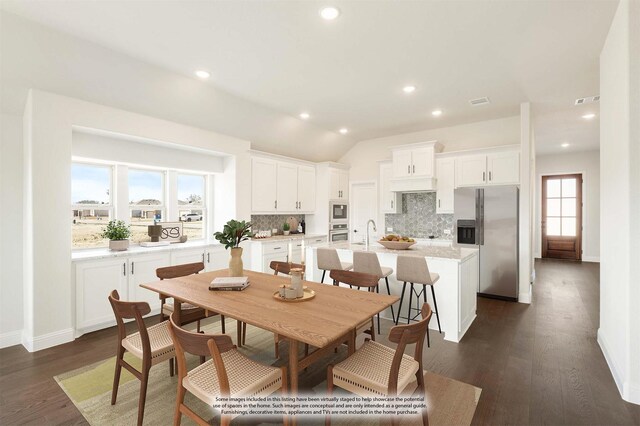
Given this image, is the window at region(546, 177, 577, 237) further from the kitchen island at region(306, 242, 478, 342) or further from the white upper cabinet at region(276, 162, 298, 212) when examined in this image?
the white upper cabinet at region(276, 162, 298, 212)

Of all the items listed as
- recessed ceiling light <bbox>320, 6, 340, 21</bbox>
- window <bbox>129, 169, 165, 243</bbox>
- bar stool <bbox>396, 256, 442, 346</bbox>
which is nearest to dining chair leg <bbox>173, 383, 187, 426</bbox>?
bar stool <bbox>396, 256, 442, 346</bbox>

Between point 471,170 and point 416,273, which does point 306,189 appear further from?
point 416,273

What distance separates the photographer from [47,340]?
311 cm

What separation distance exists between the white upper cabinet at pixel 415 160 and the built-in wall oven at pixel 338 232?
1684 mm

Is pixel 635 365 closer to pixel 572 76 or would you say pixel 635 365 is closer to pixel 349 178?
pixel 572 76

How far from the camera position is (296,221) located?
6488 mm

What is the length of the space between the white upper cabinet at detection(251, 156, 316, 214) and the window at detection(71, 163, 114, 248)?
208 cm

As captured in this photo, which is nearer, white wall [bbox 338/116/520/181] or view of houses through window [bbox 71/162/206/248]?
view of houses through window [bbox 71/162/206/248]

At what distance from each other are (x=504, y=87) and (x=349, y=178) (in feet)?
11.9

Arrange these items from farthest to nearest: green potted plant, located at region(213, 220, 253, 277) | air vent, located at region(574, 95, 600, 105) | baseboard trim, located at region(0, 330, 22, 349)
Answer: air vent, located at region(574, 95, 600, 105)
baseboard trim, located at region(0, 330, 22, 349)
green potted plant, located at region(213, 220, 253, 277)

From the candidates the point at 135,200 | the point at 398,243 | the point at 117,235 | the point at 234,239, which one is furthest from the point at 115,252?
the point at 398,243

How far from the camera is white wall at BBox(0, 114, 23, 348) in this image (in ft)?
10.5

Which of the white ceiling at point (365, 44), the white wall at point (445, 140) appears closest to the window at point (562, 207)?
the white wall at point (445, 140)

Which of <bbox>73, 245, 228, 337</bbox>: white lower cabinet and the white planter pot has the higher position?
the white planter pot
